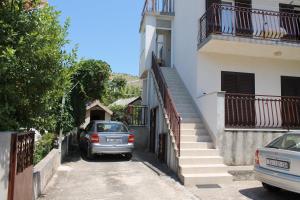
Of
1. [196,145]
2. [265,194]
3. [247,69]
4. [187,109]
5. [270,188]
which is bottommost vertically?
[265,194]

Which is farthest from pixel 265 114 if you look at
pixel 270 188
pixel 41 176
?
pixel 41 176

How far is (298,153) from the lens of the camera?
6.78 metres

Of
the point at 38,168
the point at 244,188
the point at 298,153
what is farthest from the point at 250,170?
the point at 38,168

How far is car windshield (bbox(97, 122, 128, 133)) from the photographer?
12.8 metres

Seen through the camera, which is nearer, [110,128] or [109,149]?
[109,149]

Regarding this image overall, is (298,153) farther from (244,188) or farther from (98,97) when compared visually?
(98,97)

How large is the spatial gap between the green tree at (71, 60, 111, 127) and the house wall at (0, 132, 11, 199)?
7.88 metres

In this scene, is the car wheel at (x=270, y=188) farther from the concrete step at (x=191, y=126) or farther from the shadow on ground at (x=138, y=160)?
the concrete step at (x=191, y=126)

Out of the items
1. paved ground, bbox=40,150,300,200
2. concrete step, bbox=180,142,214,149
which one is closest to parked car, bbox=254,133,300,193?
paved ground, bbox=40,150,300,200

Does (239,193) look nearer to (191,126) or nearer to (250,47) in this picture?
(191,126)

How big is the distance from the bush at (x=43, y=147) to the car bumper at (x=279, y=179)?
5.80 meters

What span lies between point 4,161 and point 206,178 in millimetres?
5725

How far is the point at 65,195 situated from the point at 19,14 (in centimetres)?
424

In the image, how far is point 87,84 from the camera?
1291 cm
